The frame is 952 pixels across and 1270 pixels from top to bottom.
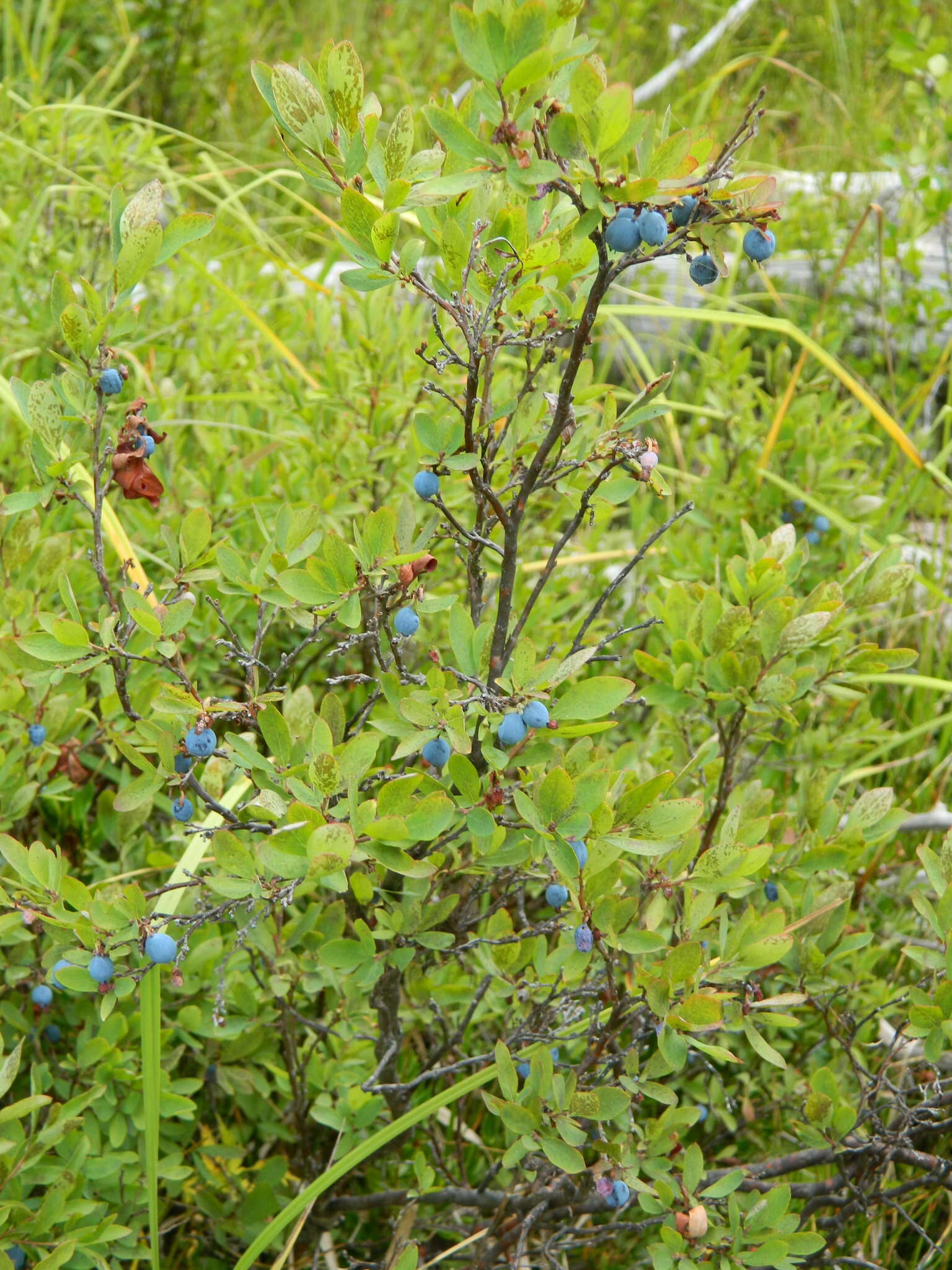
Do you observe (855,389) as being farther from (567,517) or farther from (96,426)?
(96,426)

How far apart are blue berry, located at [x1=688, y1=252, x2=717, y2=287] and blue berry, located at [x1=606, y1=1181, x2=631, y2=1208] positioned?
0.76 m

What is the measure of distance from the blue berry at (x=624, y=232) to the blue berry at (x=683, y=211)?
0.19ft

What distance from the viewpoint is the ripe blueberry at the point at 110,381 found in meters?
0.95

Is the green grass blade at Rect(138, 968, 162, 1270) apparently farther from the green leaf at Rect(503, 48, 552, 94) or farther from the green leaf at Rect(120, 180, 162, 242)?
the green leaf at Rect(503, 48, 552, 94)

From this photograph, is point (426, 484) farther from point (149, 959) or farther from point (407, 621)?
point (149, 959)

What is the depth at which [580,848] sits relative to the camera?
918 mm

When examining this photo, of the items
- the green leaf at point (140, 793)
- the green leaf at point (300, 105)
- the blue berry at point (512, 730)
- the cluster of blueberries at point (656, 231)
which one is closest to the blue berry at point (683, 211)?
the cluster of blueberries at point (656, 231)

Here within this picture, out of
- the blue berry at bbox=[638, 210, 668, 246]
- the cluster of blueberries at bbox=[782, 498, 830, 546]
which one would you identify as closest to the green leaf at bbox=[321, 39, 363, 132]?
the blue berry at bbox=[638, 210, 668, 246]

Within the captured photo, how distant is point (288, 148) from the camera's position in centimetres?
85

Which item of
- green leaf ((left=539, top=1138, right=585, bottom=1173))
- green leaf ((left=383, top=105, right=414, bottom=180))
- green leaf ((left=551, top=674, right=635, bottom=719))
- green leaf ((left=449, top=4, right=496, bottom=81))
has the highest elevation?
green leaf ((left=449, top=4, right=496, bottom=81))

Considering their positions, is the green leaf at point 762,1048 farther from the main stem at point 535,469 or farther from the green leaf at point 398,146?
the green leaf at point 398,146

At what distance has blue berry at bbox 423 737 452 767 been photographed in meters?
0.89

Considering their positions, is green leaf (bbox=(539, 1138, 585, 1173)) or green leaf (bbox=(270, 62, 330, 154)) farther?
green leaf (bbox=(539, 1138, 585, 1173))

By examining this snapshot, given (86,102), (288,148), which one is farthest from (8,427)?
(86,102)
